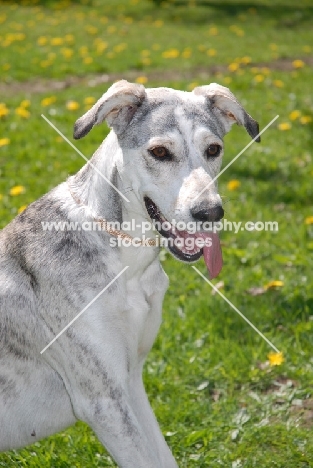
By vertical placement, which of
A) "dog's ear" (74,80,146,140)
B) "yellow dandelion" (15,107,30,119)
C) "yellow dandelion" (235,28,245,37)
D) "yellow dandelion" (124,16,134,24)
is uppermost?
"dog's ear" (74,80,146,140)

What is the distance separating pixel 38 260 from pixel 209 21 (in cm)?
1549

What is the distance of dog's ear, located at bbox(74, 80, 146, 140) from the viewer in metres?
3.30

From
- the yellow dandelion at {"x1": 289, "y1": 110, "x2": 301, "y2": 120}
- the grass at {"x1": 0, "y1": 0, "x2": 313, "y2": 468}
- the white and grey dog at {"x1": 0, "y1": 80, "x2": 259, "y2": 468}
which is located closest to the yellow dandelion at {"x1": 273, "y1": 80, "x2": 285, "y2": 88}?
the grass at {"x1": 0, "y1": 0, "x2": 313, "y2": 468}

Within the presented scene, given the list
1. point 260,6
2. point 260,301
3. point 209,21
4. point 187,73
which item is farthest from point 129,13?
point 260,301

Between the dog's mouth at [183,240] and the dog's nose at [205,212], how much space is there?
0.14m

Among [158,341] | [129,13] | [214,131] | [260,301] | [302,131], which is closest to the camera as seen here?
[214,131]

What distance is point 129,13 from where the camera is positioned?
1870 cm

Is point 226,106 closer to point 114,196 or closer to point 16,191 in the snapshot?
point 114,196

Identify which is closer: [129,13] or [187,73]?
[187,73]

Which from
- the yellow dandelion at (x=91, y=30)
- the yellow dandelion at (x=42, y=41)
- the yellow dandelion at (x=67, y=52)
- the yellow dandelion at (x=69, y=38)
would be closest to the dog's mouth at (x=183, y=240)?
the yellow dandelion at (x=67, y=52)

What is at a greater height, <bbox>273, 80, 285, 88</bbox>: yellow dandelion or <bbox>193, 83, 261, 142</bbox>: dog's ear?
<bbox>193, 83, 261, 142</bbox>: dog's ear

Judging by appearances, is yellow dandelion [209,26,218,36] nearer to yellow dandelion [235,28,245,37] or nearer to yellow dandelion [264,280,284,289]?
yellow dandelion [235,28,245,37]

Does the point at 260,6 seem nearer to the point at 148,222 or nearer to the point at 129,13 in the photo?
the point at 129,13

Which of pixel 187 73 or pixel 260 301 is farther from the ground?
pixel 260 301
